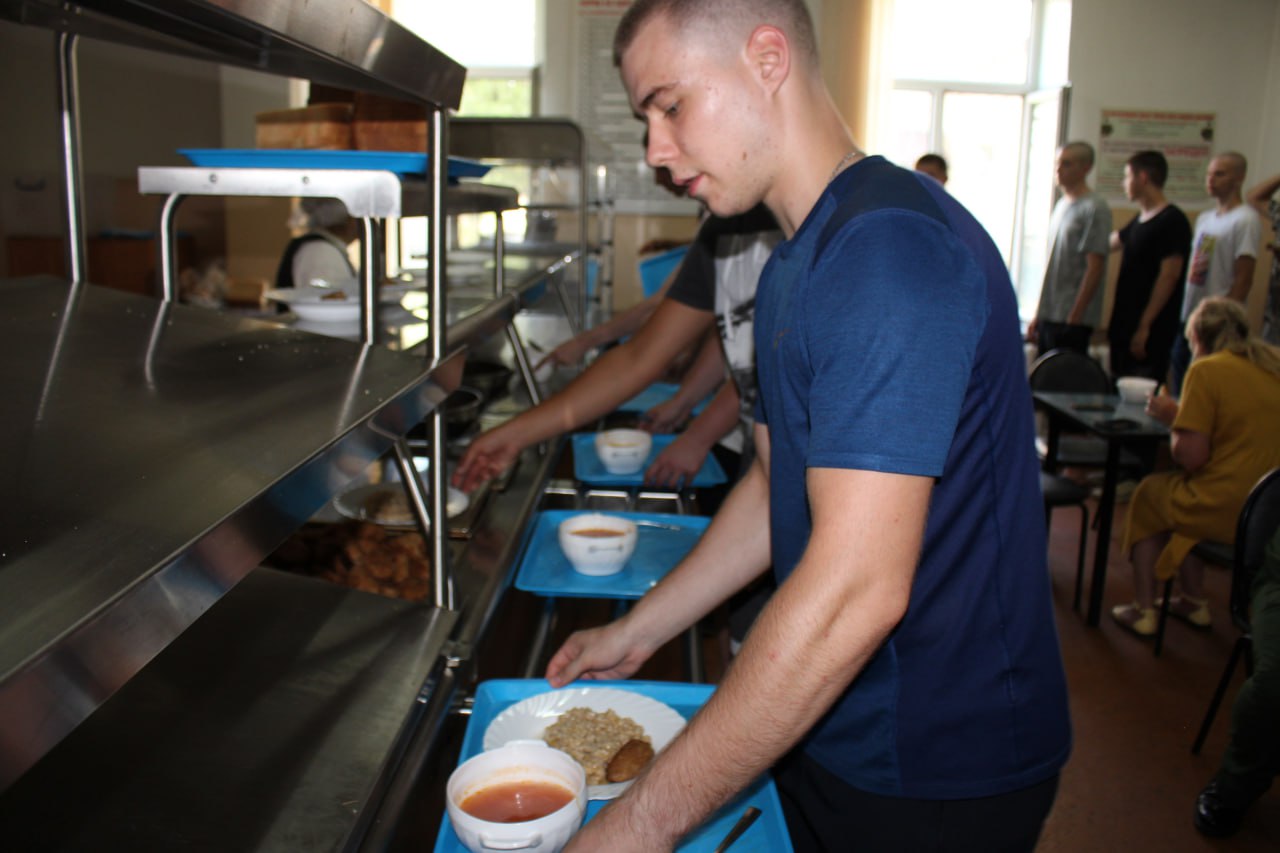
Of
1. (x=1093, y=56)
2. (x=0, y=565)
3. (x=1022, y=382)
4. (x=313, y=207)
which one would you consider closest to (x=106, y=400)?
(x=0, y=565)

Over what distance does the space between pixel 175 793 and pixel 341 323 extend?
2.51 feet

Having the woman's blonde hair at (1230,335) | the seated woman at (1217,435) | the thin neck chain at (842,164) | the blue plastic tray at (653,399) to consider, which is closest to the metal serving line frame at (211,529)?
the thin neck chain at (842,164)

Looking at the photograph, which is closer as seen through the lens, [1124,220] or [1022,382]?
[1022,382]

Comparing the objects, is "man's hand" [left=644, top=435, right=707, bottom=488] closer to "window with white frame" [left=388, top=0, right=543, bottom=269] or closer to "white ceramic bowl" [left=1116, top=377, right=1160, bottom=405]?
"white ceramic bowl" [left=1116, top=377, right=1160, bottom=405]

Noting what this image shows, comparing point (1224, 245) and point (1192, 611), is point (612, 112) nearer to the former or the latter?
point (1224, 245)

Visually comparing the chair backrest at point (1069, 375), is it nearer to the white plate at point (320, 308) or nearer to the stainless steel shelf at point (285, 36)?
the white plate at point (320, 308)

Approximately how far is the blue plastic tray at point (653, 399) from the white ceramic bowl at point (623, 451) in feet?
2.24

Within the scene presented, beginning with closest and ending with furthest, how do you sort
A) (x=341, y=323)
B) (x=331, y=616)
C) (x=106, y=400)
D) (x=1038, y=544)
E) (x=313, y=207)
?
1. (x=106, y=400)
2. (x=1038, y=544)
3. (x=331, y=616)
4. (x=341, y=323)
5. (x=313, y=207)

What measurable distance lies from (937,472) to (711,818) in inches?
16.8

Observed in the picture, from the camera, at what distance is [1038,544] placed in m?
1.01

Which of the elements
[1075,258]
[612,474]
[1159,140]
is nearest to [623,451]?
[612,474]

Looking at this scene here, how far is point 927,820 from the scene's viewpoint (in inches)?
39.3

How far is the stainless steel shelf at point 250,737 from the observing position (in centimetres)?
72

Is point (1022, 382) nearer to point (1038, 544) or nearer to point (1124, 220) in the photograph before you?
point (1038, 544)
